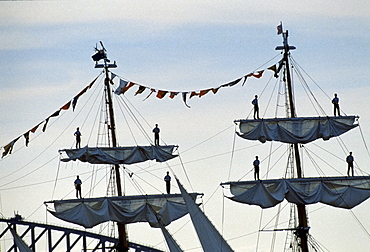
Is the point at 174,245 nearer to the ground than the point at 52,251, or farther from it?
nearer to the ground

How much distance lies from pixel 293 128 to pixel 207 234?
7.96 m

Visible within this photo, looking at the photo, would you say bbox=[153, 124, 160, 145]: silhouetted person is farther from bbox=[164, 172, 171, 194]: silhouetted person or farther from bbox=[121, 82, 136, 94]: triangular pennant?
bbox=[121, 82, 136, 94]: triangular pennant

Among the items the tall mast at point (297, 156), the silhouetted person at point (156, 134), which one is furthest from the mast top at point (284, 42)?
the silhouetted person at point (156, 134)

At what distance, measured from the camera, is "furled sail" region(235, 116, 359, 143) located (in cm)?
8144

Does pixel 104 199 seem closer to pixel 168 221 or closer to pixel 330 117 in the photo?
pixel 168 221

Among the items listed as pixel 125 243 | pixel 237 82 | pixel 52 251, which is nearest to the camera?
pixel 237 82

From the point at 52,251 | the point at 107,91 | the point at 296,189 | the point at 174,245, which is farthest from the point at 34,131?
the point at 52,251

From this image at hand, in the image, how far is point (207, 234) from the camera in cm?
7944

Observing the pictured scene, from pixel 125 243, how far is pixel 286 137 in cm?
1229

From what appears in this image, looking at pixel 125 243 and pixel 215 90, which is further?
pixel 125 243

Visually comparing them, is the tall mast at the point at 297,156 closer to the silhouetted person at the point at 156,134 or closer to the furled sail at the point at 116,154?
the silhouetted person at the point at 156,134

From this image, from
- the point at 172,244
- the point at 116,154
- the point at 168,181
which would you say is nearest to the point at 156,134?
the point at 116,154

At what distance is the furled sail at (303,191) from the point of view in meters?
81.7

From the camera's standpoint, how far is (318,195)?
271 ft
